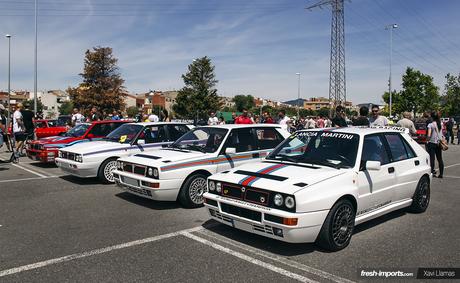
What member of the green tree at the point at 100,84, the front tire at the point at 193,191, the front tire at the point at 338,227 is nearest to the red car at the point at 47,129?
the front tire at the point at 193,191

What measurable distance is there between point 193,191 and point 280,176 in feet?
7.56

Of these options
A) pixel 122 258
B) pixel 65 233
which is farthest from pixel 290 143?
pixel 65 233

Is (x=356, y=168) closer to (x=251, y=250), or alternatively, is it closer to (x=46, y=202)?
(x=251, y=250)

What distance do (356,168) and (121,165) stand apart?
4093 millimetres

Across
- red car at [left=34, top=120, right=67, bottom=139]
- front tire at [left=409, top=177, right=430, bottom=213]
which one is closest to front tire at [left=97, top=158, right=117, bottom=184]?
front tire at [left=409, top=177, right=430, bottom=213]

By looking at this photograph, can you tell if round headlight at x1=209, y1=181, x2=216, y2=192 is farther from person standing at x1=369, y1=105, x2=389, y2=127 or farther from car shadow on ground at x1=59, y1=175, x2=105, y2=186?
person standing at x1=369, y1=105, x2=389, y2=127

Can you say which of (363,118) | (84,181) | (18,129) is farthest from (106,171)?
(18,129)

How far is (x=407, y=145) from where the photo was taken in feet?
19.7

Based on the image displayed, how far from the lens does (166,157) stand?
6426 mm

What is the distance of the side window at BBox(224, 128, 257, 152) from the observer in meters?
7.01

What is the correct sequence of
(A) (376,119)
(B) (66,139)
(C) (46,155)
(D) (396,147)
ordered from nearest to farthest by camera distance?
1. (D) (396,147)
2. (A) (376,119)
3. (C) (46,155)
4. (B) (66,139)

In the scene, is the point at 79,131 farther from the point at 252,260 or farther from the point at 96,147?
the point at 252,260

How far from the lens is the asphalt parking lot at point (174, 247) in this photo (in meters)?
3.75

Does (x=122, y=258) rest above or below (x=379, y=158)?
below
